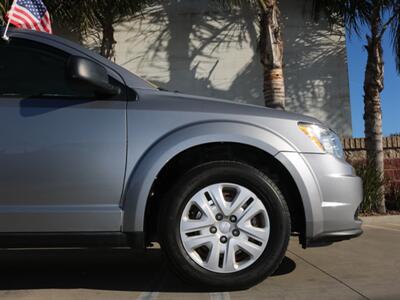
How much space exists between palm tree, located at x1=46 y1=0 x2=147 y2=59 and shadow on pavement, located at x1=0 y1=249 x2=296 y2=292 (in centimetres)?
539

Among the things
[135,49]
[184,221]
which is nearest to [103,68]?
[184,221]

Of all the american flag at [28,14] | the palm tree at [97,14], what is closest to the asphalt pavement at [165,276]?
the american flag at [28,14]

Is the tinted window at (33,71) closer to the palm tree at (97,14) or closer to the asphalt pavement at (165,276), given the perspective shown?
the asphalt pavement at (165,276)

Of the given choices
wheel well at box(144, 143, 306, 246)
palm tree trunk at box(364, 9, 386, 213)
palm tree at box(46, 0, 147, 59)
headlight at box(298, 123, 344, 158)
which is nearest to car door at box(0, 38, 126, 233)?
wheel well at box(144, 143, 306, 246)

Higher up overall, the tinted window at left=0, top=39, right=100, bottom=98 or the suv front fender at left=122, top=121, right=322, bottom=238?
→ the tinted window at left=0, top=39, right=100, bottom=98

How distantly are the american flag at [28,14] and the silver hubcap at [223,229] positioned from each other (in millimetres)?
2443

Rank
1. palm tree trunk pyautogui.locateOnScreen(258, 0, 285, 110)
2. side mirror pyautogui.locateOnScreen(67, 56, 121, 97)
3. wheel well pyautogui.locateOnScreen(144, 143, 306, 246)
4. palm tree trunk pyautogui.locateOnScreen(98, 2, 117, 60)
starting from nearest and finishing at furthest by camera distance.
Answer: side mirror pyautogui.locateOnScreen(67, 56, 121, 97) < wheel well pyautogui.locateOnScreen(144, 143, 306, 246) < palm tree trunk pyautogui.locateOnScreen(258, 0, 285, 110) < palm tree trunk pyautogui.locateOnScreen(98, 2, 117, 60)

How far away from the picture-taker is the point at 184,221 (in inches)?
152

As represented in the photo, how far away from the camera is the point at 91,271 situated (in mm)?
4930

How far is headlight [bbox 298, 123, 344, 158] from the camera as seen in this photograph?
410 centimetres

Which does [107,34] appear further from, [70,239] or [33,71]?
[70,239]

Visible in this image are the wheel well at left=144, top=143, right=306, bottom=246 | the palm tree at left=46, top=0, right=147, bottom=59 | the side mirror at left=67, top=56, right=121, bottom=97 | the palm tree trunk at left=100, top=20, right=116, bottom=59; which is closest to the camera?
the side mirror at left=67, top=56, right=121, bottom=97

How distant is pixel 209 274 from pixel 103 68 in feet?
5.57

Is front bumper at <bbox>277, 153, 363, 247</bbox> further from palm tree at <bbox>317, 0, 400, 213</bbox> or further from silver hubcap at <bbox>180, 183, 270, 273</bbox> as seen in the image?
palm tree at <bbox>317, 0, 400, 213</bbox>
